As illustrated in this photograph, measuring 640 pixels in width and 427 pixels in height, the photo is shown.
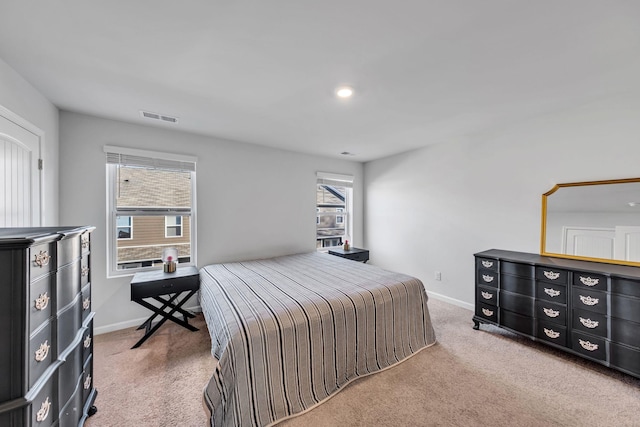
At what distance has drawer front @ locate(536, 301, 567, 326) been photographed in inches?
89.0

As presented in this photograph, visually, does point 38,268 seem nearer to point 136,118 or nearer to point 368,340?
point 368,340

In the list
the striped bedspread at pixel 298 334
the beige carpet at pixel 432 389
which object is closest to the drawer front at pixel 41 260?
the striped bedspread at pixel 298 334

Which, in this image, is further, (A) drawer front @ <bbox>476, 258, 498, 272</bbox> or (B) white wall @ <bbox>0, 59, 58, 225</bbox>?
(A) drawer front @ <bbox>476, 258, 498, 272</bbox>

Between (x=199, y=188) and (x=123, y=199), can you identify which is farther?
(x=199, y=188)

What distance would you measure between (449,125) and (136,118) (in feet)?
11.7

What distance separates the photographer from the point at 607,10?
4.22 feet

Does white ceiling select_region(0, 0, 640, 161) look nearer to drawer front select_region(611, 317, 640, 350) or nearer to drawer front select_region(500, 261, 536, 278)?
drawer front select_region(500, 261, 536, 278)

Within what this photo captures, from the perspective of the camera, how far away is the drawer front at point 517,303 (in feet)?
8.04

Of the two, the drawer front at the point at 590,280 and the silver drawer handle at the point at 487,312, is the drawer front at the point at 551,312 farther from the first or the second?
the silver drawer handle at the point at 487,312

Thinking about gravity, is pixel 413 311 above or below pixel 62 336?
below

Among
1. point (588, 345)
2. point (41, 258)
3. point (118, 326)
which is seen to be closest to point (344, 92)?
point (41, 258)

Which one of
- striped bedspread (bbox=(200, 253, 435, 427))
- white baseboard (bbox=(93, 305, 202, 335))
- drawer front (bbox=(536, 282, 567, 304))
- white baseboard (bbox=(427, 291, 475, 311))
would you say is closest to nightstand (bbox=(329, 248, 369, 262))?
white baseboard (bbox=(427, 291, 475, 311))

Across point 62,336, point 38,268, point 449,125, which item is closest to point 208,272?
point 62,336

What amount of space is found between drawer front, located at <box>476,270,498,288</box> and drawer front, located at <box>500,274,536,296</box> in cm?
7
